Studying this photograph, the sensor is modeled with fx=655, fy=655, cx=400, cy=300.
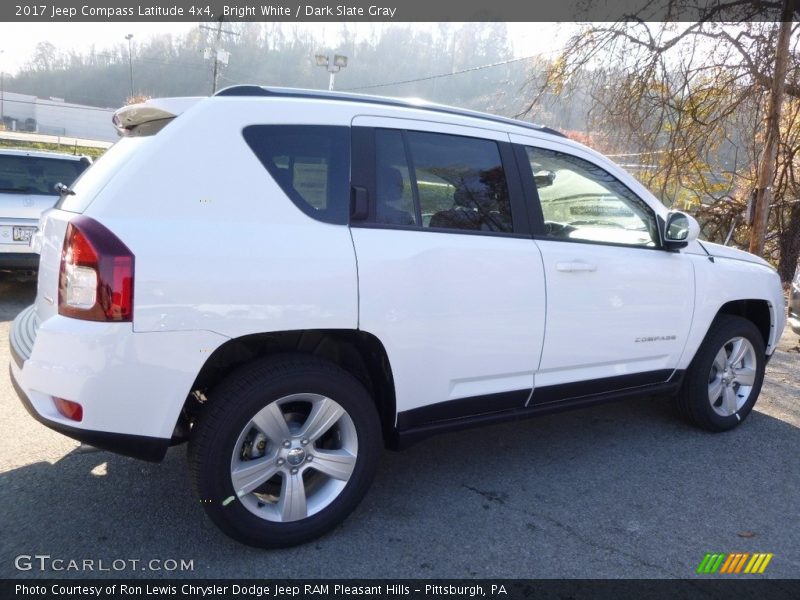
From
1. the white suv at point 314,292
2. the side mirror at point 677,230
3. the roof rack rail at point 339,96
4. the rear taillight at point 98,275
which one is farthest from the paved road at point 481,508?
the roof rack rail at point 339,96

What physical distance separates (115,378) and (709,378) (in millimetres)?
3789

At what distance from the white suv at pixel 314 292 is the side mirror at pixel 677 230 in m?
0.17

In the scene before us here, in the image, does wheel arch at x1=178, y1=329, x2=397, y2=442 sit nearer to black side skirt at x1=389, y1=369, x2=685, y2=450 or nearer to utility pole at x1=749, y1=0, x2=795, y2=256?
black side skirt at x1=389, y1=369, x2=685, y2=450

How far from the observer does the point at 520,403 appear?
3570mm

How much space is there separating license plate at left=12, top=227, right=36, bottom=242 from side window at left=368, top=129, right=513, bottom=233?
18.3ft

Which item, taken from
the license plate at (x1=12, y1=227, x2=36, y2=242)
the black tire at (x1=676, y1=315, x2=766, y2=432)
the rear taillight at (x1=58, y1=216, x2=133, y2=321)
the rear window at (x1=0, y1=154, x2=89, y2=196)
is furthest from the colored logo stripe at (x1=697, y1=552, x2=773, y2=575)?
the rear window at (x1=0, y1=154, x2=89, y2=196)

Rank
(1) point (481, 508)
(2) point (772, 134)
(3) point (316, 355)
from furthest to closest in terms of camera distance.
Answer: (2) point (772, 134)
(1) point (481, 508)
(3) point (316, 355)

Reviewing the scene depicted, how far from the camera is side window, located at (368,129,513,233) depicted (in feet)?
10.1

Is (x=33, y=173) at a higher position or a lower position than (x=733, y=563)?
higher

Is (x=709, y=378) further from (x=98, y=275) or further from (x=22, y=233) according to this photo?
(x=22, y=233)

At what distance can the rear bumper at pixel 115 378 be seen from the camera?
2.45 metres

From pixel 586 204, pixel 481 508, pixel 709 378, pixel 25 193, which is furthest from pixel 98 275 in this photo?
pixel 25 193
